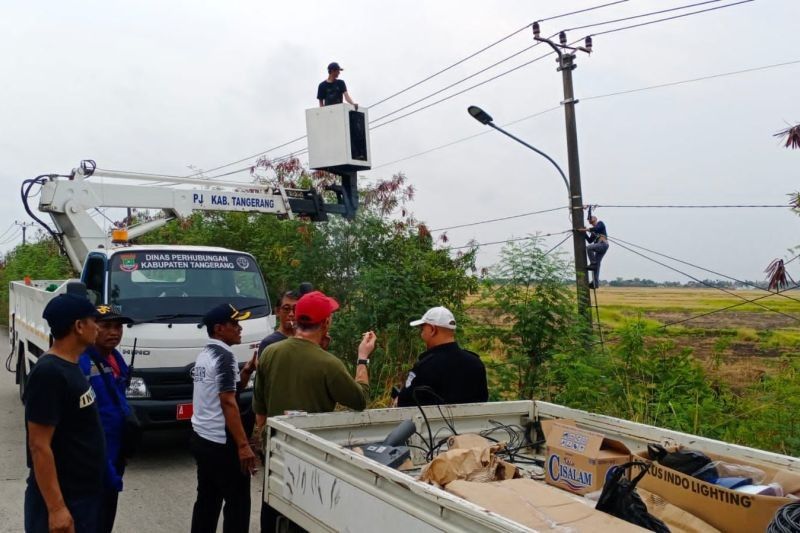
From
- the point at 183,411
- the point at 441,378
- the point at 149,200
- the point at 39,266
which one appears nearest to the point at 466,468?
the point at 441,378

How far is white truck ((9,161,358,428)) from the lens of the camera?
7.38 m

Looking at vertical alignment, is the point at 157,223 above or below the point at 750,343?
above

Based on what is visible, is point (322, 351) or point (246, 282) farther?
point (246, 282)

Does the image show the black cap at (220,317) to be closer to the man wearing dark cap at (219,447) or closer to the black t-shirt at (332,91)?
the man wearing dark cap at (219,447)

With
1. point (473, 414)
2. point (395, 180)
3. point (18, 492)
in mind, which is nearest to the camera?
point (473, 414)

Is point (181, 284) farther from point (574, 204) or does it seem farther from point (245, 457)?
point (574, 204)

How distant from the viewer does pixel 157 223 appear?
34.0 ft

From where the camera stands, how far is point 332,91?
1114 centimetres

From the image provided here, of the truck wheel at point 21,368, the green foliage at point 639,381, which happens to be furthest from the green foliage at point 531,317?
the truck wheel at point 21,368

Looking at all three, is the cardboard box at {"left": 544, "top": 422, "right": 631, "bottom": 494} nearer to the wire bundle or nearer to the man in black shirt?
the wire bundle

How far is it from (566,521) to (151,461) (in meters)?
6.06

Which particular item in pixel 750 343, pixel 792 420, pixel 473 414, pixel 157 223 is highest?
pixel 157 223

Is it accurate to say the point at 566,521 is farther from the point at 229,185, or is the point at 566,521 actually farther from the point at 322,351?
the point at 229,185

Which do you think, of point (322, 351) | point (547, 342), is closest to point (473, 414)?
point (322, 351)
